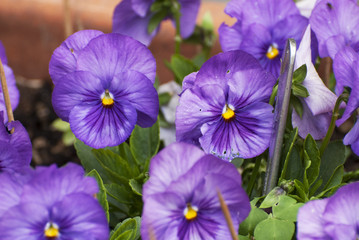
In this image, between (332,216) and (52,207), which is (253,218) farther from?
(52,207)

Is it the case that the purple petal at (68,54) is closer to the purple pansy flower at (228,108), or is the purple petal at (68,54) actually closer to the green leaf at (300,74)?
the purple pansy flower at (228,108)

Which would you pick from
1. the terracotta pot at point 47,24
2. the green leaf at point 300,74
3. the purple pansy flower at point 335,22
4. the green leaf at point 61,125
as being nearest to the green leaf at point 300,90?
the green leaf at point 300,74

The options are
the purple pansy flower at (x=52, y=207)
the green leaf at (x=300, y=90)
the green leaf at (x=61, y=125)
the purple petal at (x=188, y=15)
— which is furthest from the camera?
the green leaf at (x=61, y=125)

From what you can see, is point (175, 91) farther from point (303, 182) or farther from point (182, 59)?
point (303, 182)

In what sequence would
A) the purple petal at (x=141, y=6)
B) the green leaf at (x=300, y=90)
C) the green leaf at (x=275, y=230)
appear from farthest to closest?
the purple petal at (x=141, y=6), the green leaf at (x=300, y=90), the green leaf at (x=275, y=230)

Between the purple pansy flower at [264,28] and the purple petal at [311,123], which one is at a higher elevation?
the purple pansy flower at [264,28]

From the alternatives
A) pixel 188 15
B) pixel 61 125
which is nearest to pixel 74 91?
pixel 188 15

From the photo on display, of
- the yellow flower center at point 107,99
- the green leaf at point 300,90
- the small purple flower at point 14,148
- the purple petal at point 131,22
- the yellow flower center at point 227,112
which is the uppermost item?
the purple petal at point 131,22
